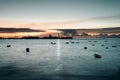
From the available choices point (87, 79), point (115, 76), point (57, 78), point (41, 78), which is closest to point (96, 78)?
point (87, 79)

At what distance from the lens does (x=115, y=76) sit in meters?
29.8

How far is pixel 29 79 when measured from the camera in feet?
89.6

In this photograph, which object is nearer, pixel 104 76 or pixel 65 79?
pixel 65 79

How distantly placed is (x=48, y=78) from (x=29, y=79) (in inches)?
129

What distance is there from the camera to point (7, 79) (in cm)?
2739

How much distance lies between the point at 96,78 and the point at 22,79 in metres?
12.9

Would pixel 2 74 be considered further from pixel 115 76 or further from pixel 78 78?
pixel 115 76

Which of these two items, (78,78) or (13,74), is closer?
(78,78)

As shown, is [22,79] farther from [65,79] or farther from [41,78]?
[65,79]

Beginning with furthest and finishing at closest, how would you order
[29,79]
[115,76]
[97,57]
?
1. [97,57]
2. [115,76]
3. [29,79]

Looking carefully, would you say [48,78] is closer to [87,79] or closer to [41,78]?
[41,78]

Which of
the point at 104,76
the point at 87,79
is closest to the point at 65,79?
the point at 87,79

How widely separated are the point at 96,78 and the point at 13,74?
15473mm

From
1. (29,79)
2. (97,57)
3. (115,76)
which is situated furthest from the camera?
(97,57)
